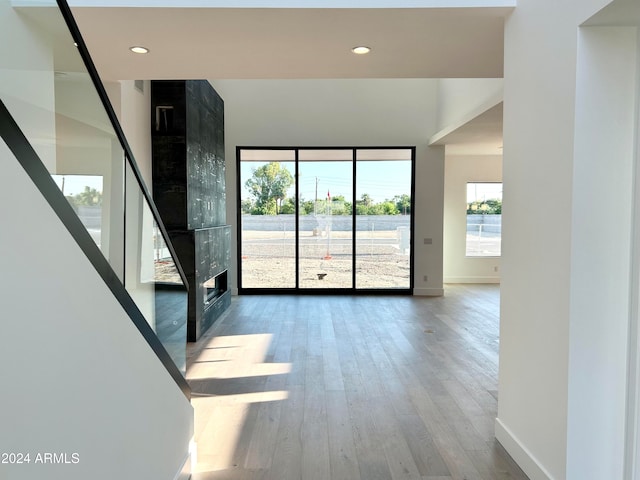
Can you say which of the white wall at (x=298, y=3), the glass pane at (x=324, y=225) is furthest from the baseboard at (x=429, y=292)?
the white wall at (x=298, y=3)

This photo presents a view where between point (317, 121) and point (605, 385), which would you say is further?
point (317, 121)

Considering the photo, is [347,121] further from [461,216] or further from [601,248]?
[601,248]

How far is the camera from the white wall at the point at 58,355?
106cm

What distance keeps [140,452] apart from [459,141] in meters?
7.05

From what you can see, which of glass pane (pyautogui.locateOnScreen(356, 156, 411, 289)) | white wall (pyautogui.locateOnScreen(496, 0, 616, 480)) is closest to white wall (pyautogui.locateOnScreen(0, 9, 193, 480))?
white wall (pyautogui.locateOnScreen(496, 0, 616, 480))

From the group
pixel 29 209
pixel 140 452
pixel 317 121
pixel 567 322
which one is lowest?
pixel 140 452

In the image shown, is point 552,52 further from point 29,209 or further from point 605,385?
point 29,209

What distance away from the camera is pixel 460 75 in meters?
3.97

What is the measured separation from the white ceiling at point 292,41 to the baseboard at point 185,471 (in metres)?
2.60

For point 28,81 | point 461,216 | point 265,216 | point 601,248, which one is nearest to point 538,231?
point 601,248

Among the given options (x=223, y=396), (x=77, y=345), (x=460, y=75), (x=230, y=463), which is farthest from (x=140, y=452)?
(x=460, y=75)

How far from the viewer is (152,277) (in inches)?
91.8

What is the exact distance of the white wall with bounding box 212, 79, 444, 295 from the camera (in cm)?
794

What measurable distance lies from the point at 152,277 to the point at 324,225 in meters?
5.95
